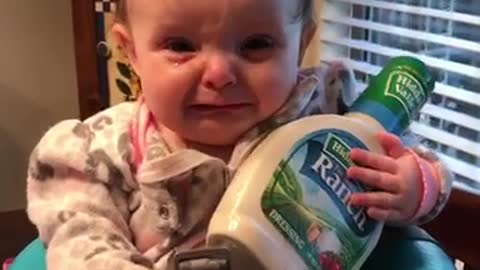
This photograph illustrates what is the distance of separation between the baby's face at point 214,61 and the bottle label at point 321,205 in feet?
0.23

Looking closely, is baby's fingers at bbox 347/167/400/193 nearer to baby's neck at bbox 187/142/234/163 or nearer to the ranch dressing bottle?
the ranch dressing bottle

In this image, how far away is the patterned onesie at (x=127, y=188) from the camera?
0.66m

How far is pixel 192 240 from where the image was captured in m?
0.69

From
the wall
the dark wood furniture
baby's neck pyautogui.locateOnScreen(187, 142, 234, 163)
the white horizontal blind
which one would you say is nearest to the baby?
baby's neck pyautogui.locateOnScreen(187, 142, 234, 163)

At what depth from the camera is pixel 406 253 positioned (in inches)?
28.1

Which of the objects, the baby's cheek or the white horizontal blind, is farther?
the white horizontal blind

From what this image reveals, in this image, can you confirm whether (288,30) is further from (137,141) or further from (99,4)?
(99,4)

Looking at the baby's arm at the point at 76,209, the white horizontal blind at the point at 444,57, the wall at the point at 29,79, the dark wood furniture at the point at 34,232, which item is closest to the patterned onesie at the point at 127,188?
the baby's arm at the point at 76,209

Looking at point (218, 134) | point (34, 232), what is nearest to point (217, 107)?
point (218, 134)

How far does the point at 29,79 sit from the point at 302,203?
1369 mm

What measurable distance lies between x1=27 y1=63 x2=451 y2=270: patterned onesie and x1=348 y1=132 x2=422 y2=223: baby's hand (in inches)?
1.4

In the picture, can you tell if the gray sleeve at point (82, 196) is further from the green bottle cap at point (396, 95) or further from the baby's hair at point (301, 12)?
the green bottle cap at point (396, 95)

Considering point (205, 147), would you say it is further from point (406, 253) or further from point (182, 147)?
point (406, 253)

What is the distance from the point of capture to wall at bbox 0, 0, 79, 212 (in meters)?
1.81
